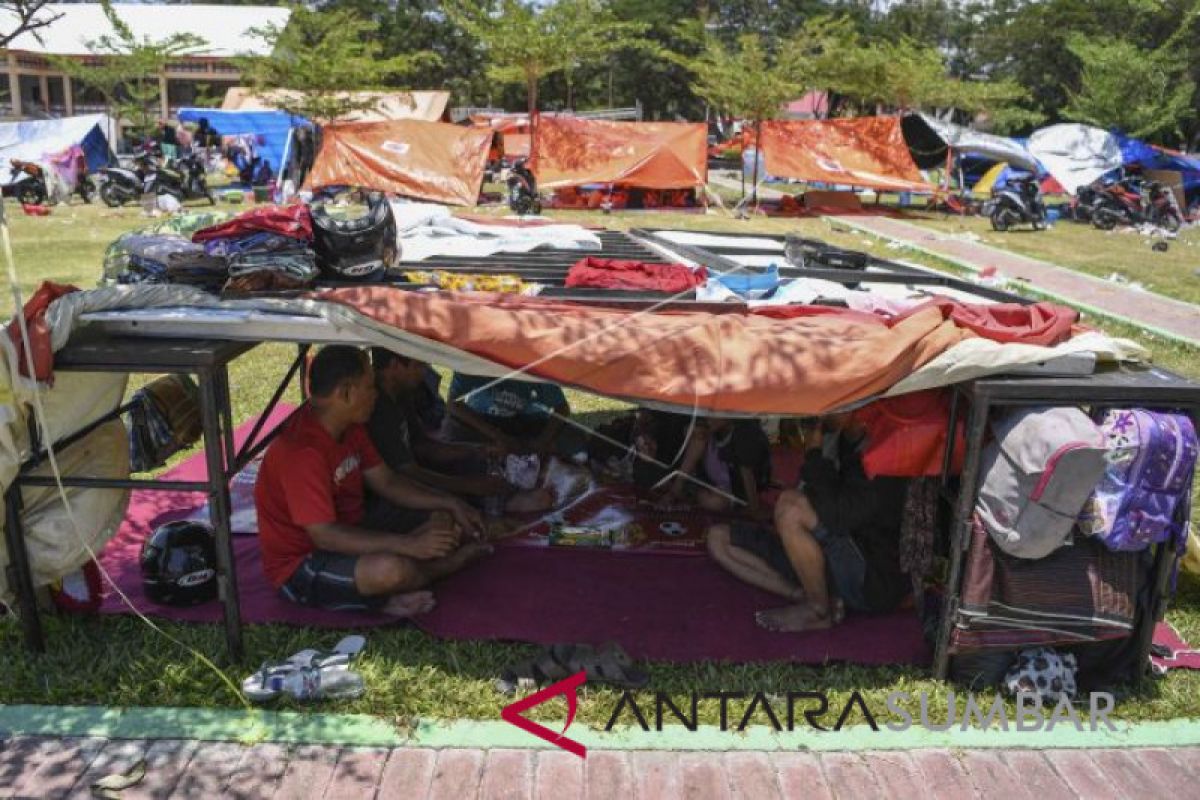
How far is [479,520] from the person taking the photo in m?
4.45

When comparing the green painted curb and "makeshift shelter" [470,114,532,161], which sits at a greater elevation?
"makeshift shelter" [470,114,532,161]

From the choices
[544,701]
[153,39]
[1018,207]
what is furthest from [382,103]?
[544,701]

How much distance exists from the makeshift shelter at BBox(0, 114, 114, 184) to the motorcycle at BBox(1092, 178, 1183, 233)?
23.0 meters

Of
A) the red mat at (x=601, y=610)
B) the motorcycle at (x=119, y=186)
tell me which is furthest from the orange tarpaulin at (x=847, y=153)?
the red mat at (x=601, y=610)

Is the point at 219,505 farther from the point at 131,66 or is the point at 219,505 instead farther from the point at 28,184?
the point at 131,66

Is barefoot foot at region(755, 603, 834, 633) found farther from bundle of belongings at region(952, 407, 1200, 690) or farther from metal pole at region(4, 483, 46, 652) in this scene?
metal pole at region(4, 483, 46, 652)

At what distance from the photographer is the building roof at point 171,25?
35.3 metres

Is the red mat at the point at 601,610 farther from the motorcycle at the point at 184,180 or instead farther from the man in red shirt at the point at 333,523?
the motorcycle at the point at 184,180

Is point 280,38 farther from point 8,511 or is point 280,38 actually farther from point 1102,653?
point 1102,653

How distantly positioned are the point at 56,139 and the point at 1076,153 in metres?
24.2

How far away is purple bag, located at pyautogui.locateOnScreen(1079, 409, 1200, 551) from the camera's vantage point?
Result: 3.15 metres

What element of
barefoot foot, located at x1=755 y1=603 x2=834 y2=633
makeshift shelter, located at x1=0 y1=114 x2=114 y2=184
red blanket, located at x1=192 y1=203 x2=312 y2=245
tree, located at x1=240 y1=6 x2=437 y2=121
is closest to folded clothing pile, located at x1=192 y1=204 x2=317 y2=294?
red blanket, located at x1=192 y1=203 x2=312 y2=245

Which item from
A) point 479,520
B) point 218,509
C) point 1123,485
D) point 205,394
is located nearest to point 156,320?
point 205,394

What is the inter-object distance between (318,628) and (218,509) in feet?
2.40
